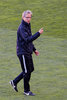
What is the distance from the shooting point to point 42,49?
12.9m

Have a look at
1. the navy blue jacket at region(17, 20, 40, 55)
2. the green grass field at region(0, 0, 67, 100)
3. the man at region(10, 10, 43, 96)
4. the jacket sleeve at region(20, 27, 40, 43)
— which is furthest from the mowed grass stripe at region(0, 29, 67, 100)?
the jacket sleeve at region(20, 27, 40, 43)

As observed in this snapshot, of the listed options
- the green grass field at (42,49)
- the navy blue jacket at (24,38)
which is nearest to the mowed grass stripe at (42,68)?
the green grass field at (42,49)

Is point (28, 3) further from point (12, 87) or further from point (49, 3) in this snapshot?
point (12, 87)

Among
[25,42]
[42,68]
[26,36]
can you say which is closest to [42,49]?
[42,68]

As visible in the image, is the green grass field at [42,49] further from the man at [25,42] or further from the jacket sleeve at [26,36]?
the jacket sleeve at [26,36]

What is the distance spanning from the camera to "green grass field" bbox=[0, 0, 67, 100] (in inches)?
358

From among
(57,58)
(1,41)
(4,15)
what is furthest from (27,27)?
(4,15)

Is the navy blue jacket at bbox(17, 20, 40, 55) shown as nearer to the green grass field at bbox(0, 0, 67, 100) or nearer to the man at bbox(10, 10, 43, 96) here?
the man at bbox(10, 10, 43, 96)

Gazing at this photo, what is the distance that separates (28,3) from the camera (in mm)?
19594

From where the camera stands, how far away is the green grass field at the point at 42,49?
29.9ft

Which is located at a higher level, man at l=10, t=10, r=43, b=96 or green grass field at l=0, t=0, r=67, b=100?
man at l=10, t=10, r=43, b=96

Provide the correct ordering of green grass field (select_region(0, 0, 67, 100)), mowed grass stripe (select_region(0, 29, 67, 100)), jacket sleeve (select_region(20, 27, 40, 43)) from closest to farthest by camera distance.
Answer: jacket sleeve (select_region(20, 27, 40, 43)) → mowed grass stripe (select_region(0, 29, 67, 100)) → green grass field (select_region(0, 0, 67, 100))

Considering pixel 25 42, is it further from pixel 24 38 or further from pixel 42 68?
pixel 42 68

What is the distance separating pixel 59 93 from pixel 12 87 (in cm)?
110
